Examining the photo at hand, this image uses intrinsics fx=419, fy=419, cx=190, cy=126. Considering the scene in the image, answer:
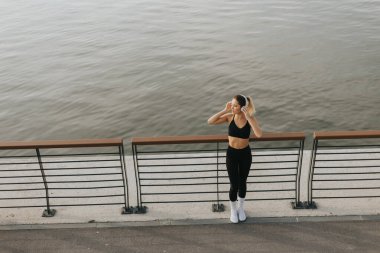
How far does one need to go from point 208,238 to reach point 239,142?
1500 millimetres

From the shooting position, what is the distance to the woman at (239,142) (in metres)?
5.89

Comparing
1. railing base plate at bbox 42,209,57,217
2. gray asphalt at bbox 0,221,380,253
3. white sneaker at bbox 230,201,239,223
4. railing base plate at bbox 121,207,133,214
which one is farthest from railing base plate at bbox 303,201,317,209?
railing base plate at bbox 42,209,57,217

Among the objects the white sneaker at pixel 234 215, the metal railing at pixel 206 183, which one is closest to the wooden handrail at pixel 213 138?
the metal railing at pixel 206 183

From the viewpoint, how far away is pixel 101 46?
22.2m

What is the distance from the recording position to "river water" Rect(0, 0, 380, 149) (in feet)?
46.2

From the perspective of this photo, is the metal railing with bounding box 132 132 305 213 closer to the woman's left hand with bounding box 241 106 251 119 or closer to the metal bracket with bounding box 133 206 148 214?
the metal bracket with bounding box 133 206 148 214

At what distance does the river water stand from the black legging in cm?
665

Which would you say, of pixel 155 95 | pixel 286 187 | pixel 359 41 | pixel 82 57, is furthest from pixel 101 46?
pixel 286 187

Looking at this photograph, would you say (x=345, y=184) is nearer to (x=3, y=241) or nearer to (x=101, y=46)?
(x=3, y=241)

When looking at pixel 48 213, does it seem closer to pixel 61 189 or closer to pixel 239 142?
pixel 61 189

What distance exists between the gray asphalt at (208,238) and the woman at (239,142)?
17.4 inches

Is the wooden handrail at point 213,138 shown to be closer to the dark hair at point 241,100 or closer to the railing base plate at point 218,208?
the dark hair at point 241,100

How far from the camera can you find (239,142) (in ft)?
19.6

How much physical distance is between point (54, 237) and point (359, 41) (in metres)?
18.3
